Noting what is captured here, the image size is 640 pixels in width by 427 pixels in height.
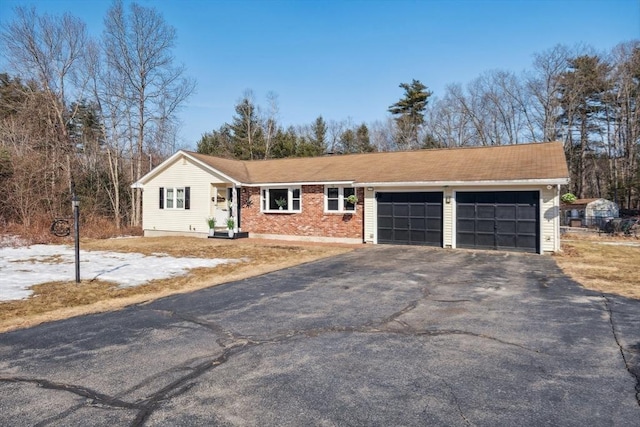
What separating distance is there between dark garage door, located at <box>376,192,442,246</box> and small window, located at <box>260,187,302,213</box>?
3923mm

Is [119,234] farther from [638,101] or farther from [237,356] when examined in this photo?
[638,101]

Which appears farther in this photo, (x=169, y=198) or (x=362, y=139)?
(x=362, y=139)

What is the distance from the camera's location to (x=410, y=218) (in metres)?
15.3

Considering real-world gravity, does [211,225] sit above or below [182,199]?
below

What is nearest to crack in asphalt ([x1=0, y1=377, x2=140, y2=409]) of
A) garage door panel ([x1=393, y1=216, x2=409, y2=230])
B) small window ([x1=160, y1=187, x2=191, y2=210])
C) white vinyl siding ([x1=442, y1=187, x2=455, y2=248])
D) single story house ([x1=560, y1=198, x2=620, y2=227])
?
white vinyl siding ([x1=442, y1=187, x2=455, y2=248])

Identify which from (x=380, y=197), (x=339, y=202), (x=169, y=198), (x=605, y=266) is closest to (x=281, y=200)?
(x=339, y=202)

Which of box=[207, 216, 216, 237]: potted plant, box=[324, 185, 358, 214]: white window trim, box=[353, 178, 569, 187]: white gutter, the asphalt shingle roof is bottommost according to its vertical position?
box=[207, 216, 216, 237]: potted plant

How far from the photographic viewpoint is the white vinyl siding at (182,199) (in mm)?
19281

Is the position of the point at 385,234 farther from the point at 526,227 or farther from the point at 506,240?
the point at 526,227

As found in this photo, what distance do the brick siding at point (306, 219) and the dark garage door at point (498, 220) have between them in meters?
4.05

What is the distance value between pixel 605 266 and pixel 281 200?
12460mm

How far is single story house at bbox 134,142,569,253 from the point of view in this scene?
1334 cm

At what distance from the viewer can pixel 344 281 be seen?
8.39 m

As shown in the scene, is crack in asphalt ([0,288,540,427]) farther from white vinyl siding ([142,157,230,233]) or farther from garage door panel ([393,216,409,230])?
white vinyl siding ([142,157,230,233])
